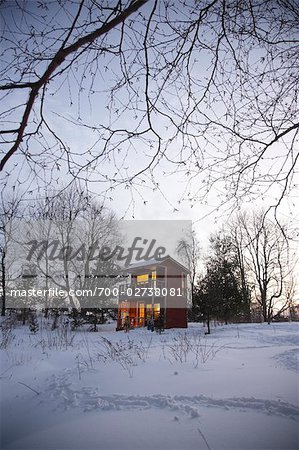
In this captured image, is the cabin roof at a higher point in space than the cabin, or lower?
higher

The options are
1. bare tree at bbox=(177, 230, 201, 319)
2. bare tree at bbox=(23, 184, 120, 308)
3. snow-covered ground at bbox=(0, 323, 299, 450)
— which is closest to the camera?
snow-covered ground at bbox=(0, 323, 299, 450)

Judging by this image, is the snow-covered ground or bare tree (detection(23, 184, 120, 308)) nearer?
the snow-covered ground

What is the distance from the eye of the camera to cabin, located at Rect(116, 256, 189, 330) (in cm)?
2330

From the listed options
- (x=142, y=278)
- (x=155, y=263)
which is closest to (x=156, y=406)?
(x=155, y=263)

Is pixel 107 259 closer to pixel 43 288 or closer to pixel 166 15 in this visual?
pixel 43 288

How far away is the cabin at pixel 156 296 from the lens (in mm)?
23297

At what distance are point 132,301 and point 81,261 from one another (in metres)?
5.84

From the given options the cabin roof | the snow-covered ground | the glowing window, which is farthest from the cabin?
the snow-covered ground

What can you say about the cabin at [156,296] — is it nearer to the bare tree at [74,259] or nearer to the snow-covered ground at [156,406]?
the bare tree at [74,259]

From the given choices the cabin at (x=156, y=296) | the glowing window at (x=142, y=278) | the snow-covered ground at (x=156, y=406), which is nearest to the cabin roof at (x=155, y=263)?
the cabin at (x=156, y=296)

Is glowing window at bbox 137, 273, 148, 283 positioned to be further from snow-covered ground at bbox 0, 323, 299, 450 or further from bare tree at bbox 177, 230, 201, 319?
snow-covered ground at bbox 0, 323, 299, 450

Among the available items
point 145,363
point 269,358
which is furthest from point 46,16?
point 269,358

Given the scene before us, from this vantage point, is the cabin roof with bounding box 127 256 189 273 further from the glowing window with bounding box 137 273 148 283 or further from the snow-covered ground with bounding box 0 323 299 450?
the snow-covered ground with bounding box 0 323 299 450

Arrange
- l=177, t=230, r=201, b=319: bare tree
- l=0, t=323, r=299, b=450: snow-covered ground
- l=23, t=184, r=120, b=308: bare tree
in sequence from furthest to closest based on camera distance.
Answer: l=177, t=230, r=201, b=319: bare tree < l=23, t=184, r=120, b=308: bare tree < l=0, t=323, r=299, b=450: snow-covered ground
